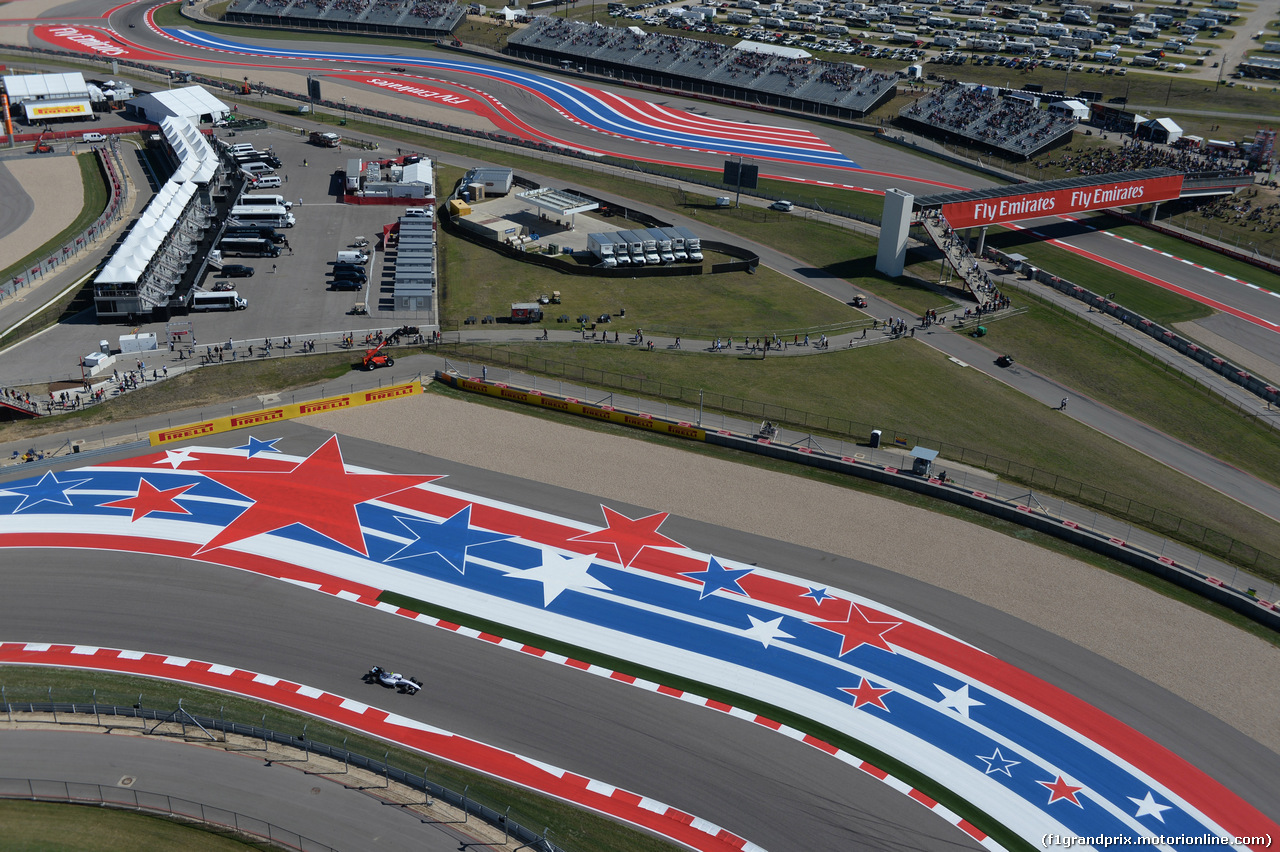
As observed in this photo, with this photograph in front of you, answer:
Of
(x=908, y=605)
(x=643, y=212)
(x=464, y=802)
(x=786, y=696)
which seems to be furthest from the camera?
(x=643, y=212)

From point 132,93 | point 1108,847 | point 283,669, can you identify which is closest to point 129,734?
point 283,669

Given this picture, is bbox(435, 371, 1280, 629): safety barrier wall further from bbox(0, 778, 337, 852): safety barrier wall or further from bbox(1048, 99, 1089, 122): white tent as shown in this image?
bbox(1048, 99, 1089, 122): white tent

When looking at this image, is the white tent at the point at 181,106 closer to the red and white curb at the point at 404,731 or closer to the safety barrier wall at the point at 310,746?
the red and white curb at the point at 404,731

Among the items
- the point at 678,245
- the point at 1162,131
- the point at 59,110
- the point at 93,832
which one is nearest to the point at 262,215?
the point at 678,245

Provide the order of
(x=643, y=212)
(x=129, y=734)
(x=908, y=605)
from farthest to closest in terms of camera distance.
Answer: (x=643, y=212) < (x=908, y=605) < (x=129, y=734)

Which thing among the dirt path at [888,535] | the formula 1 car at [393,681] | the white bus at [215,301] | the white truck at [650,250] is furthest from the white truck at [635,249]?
the formula 1 car at [393,681]

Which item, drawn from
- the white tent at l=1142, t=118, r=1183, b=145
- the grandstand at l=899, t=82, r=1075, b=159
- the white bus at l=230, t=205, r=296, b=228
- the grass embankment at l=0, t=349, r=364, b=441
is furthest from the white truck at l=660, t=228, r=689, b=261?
the white tent at l=1142, t=118, r=1183, b=145

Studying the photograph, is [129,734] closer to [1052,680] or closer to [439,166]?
[1052,680]
